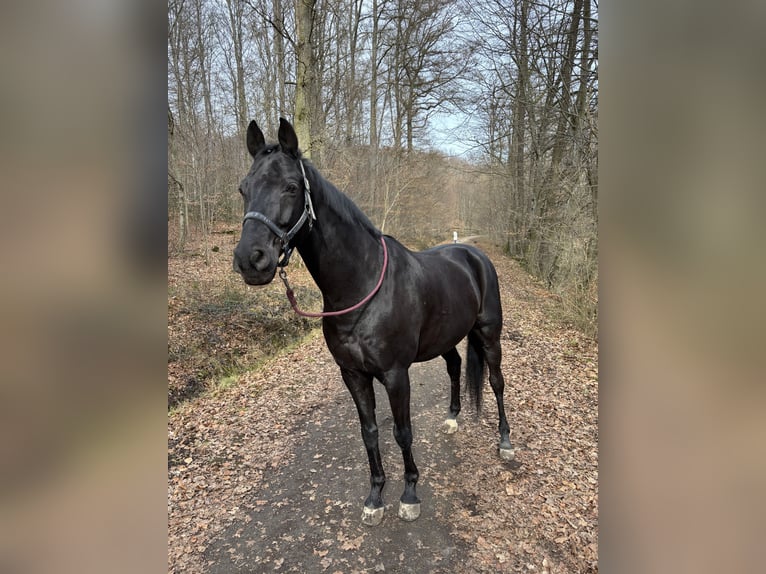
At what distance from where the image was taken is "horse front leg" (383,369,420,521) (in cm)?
263

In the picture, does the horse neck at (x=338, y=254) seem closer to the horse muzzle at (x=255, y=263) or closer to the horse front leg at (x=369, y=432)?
the horse muzzle at (x=255, y=263)

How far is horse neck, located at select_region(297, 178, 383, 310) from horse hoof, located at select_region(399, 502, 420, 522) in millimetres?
1587

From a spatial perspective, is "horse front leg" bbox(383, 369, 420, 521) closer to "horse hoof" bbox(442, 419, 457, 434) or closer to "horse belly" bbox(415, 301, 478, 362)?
"horse belly" bbox(415, 301, 478, 362)

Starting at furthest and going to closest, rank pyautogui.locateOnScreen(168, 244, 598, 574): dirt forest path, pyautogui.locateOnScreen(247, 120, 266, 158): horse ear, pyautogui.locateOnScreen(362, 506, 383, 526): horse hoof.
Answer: pyautogui.locateOnScreen(362, 506, 383, 526): horse hoof
pyautogui.locateOnScreen(168, 244, 598, 574): dirt forest path
pyautogui.locateOnScreen(247, 120, 266, 158): horse ear

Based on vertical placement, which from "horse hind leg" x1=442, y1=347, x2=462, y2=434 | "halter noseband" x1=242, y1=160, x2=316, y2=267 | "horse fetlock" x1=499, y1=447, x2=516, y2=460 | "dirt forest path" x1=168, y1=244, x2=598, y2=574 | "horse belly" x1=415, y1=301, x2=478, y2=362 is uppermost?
"halter noseband" x1=242, y1=160, x2=316, y2=267

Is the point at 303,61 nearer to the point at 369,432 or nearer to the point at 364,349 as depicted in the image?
the point at 364,349

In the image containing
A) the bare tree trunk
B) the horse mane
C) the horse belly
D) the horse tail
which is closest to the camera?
the horse mane

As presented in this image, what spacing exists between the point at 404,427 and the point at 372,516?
0.68m

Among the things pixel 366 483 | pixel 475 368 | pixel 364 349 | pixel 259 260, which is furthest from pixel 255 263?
pixel 475 368

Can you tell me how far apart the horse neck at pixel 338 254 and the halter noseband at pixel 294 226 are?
107mm

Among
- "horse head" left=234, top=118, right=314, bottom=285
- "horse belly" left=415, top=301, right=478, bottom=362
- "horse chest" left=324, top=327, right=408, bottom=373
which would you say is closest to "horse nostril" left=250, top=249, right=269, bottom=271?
"horse head" left=234, top=118, right=314, bottom=285
